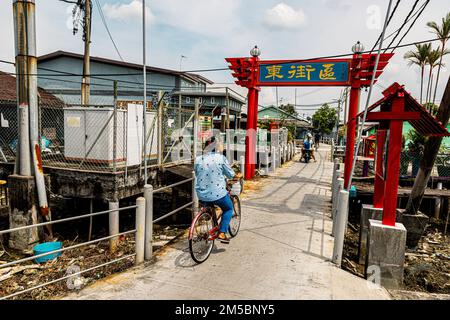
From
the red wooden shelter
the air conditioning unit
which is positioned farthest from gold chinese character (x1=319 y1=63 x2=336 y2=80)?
the air conditioning unit

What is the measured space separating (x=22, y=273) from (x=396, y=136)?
7062 mm

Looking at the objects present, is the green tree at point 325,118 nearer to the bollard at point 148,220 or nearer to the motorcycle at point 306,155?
the motorcycle at point 306,155

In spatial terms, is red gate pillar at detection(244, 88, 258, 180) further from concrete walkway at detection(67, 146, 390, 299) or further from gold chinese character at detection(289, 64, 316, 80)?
concrete walkway at detection(67, 146, 390, 299)

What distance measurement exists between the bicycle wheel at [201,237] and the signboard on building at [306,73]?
755 centimetres

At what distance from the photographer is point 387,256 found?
466 centimetres

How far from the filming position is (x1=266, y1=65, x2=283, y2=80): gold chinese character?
36.4 ft

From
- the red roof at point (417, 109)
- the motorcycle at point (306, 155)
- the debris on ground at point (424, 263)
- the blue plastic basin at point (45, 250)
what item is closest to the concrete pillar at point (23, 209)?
the blue plastic basin at point (45, 250)

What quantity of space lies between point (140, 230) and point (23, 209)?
14.6 feet

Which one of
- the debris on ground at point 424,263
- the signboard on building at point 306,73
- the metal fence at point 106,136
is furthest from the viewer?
the signboard on building at point 306,73

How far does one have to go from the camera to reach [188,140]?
37.6 feet

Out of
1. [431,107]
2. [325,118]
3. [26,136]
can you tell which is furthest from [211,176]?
[325,118]

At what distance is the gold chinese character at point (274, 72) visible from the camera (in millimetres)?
11109
